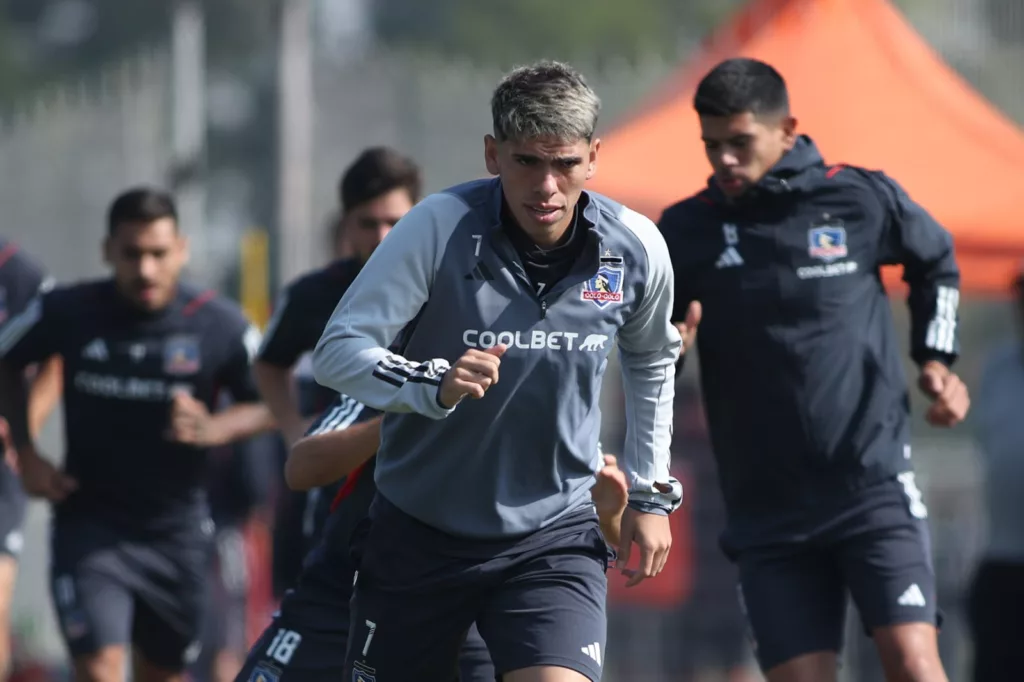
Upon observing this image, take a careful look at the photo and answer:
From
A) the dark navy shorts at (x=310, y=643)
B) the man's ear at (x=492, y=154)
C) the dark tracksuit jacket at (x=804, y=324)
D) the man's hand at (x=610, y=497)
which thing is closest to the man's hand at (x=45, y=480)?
the dark navy shorts at (x=310, y=643)

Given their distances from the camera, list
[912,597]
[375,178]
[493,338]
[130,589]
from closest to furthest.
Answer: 1. [493,338]
2. [912,597]
3. [375,178]
4. [130,589]

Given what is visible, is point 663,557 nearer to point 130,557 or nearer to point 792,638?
point 792,638

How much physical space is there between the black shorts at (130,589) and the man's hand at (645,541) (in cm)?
339

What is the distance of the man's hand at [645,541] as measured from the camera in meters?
5.08

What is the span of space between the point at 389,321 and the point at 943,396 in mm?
2463

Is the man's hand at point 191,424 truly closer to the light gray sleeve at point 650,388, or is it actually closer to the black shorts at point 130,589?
the black shorts at point 130,589

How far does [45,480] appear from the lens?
7.80 m

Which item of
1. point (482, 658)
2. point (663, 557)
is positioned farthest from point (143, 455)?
point (663, 557)

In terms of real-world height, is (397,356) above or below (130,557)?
above

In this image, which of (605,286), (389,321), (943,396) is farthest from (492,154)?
(943,396)

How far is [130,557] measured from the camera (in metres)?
8.08

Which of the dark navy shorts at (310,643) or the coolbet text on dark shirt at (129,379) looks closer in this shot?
the dark navy shorts at (310,643)

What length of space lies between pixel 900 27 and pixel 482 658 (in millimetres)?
7032

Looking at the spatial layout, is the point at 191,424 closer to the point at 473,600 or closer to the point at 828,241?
the point at 828,241
